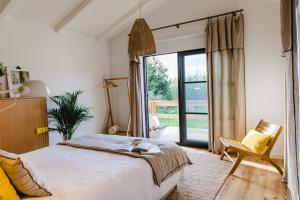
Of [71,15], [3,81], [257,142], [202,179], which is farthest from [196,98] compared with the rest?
[3,81]

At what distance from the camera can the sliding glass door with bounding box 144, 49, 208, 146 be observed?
433 cm

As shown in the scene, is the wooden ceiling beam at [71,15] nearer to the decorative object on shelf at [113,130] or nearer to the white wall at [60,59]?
the white wall at [60,59]

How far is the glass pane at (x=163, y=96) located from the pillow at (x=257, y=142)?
1908 millimetres

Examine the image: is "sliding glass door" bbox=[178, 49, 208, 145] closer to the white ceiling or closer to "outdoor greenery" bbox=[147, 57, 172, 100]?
"outdoor greenery" bbox=[147, 57, 172, 100]

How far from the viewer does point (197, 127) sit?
4488mm

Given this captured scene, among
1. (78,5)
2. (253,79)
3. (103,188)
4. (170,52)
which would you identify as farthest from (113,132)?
(103,188)

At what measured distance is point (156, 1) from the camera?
14.6 feet

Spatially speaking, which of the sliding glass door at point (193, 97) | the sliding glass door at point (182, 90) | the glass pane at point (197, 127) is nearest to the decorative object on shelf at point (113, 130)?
the sliding glass door at point (182, 90)

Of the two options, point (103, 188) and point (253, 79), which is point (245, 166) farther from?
point (103, 188)

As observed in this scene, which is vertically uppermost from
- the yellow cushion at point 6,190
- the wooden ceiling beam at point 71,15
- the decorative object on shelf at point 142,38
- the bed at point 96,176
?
the wooden ceiling beam at point 71,15

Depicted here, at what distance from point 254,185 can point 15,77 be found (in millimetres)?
3906

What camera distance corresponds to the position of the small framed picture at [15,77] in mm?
3411

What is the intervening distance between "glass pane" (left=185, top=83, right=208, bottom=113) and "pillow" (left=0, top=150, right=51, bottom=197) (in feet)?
11.3

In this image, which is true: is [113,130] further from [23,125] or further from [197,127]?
[23,125]
